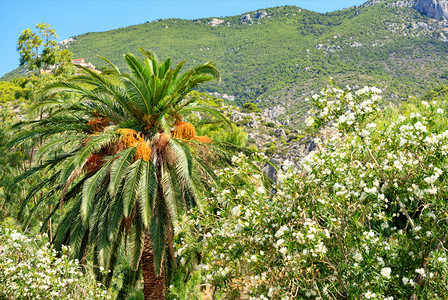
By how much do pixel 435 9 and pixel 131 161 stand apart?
164 meters

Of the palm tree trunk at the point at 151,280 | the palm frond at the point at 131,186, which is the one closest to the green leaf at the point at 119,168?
the palm frond at the point at 131,186

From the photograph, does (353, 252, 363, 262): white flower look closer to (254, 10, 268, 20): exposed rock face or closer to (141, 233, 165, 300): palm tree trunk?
(141, 233, 165, 300): palm tree trunk

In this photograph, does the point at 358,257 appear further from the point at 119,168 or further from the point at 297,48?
the point at 297,48

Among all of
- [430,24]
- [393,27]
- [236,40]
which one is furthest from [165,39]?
[430,24]

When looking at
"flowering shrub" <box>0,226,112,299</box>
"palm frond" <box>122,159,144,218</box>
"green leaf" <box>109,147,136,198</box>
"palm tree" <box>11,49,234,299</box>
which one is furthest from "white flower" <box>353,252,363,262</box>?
"green leaf" <box>109,147,136,198</box>

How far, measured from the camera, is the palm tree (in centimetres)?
852

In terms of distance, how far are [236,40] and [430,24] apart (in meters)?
72.1

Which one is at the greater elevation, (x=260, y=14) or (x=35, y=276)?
(x=260, y=14)

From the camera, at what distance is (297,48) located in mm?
136500

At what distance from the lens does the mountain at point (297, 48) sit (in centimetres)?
10344

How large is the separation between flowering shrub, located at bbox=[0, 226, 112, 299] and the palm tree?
1.56 metres

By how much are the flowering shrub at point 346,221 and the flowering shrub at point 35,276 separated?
2.35 metres

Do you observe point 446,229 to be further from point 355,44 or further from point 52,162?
point 355,44

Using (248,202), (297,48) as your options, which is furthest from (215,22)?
(248,202)
